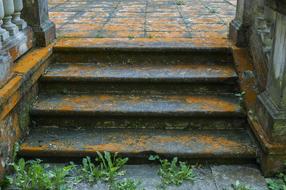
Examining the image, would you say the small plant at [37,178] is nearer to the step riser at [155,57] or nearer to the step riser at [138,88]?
the step riser at [138,88]

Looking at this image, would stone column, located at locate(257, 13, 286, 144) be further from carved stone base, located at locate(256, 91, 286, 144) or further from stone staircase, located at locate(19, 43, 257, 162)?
stone staircase, located at locate(19, 43, 257, 162)

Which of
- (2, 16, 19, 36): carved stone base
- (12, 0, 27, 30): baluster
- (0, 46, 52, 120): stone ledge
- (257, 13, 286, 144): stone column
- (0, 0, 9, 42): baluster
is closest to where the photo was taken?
(257, 13, 286, 144): stone column

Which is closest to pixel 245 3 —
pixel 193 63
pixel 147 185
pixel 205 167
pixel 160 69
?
pixel 193 63

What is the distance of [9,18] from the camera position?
3.44 meters

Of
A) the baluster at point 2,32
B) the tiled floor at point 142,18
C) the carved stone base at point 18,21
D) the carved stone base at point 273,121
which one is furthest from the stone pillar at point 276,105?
the carved stone base at point 18,21

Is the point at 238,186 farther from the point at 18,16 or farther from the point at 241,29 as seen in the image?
the point at 18,16

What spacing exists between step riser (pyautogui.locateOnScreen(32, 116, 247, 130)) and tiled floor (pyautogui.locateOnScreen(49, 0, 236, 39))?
4.06 feet

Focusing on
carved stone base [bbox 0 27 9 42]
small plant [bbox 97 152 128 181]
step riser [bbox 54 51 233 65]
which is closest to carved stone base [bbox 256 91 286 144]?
step riser [bbox 54 51 233 65]

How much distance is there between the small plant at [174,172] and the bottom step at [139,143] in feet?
0.28

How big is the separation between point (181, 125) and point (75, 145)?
95 centimetres

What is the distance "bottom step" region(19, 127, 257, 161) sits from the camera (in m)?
3.21

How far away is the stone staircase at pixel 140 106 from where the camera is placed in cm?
327

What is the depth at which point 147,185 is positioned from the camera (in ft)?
9.78

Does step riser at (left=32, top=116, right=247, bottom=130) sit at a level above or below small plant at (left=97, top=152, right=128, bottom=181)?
above
